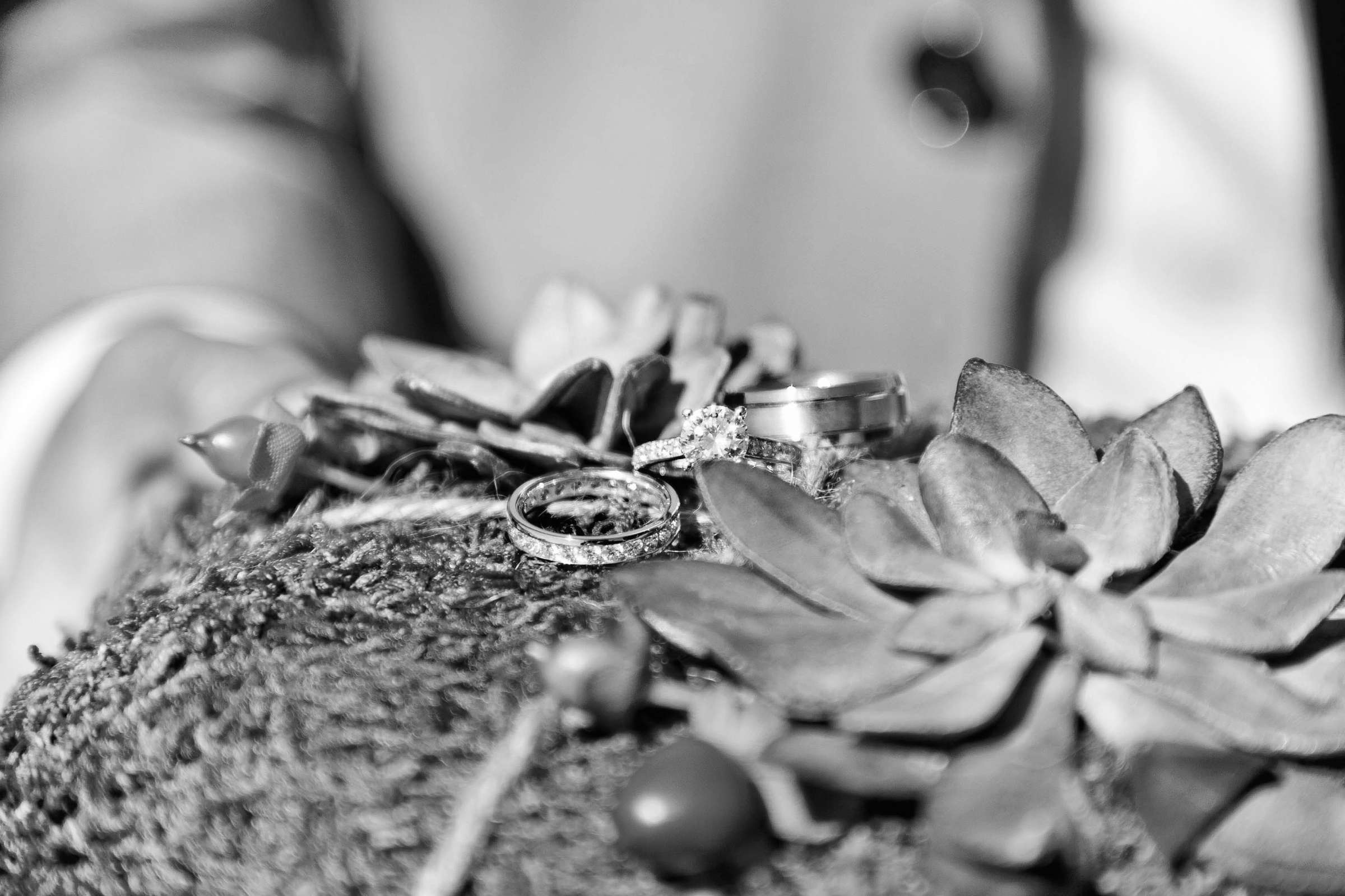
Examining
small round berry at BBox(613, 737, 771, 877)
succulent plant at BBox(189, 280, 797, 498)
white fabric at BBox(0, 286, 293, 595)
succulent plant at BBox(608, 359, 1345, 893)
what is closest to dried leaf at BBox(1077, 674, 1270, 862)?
succulent plant at BBox(608, 359, 1345, 893)

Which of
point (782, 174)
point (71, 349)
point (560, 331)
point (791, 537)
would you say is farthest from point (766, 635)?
point (782, 174)

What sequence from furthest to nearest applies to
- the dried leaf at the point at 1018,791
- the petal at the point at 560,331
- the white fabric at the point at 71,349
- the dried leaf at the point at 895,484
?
the white fabric at the point at 71,349, the petal at the point at 560,331, the dried leaf at the point at 895,484, the dried leaf at the point at 1018,791

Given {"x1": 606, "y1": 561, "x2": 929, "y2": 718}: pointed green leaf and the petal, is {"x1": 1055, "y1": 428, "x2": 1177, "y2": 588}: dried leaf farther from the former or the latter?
the petal

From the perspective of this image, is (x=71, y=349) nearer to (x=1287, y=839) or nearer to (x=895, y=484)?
(x=895, y=484)

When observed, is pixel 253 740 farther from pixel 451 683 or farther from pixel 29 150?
pixel 29 150

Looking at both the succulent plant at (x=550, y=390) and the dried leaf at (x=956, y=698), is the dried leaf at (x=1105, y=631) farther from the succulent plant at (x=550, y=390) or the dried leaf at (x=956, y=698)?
the succulent plant at (x=550, y=390)

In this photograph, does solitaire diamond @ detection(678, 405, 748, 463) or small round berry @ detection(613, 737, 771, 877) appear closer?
small round berry @ detection(613, 737, 771, 877)

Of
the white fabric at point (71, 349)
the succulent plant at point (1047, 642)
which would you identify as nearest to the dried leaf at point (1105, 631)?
the succulent plant at point (1047, 642)
